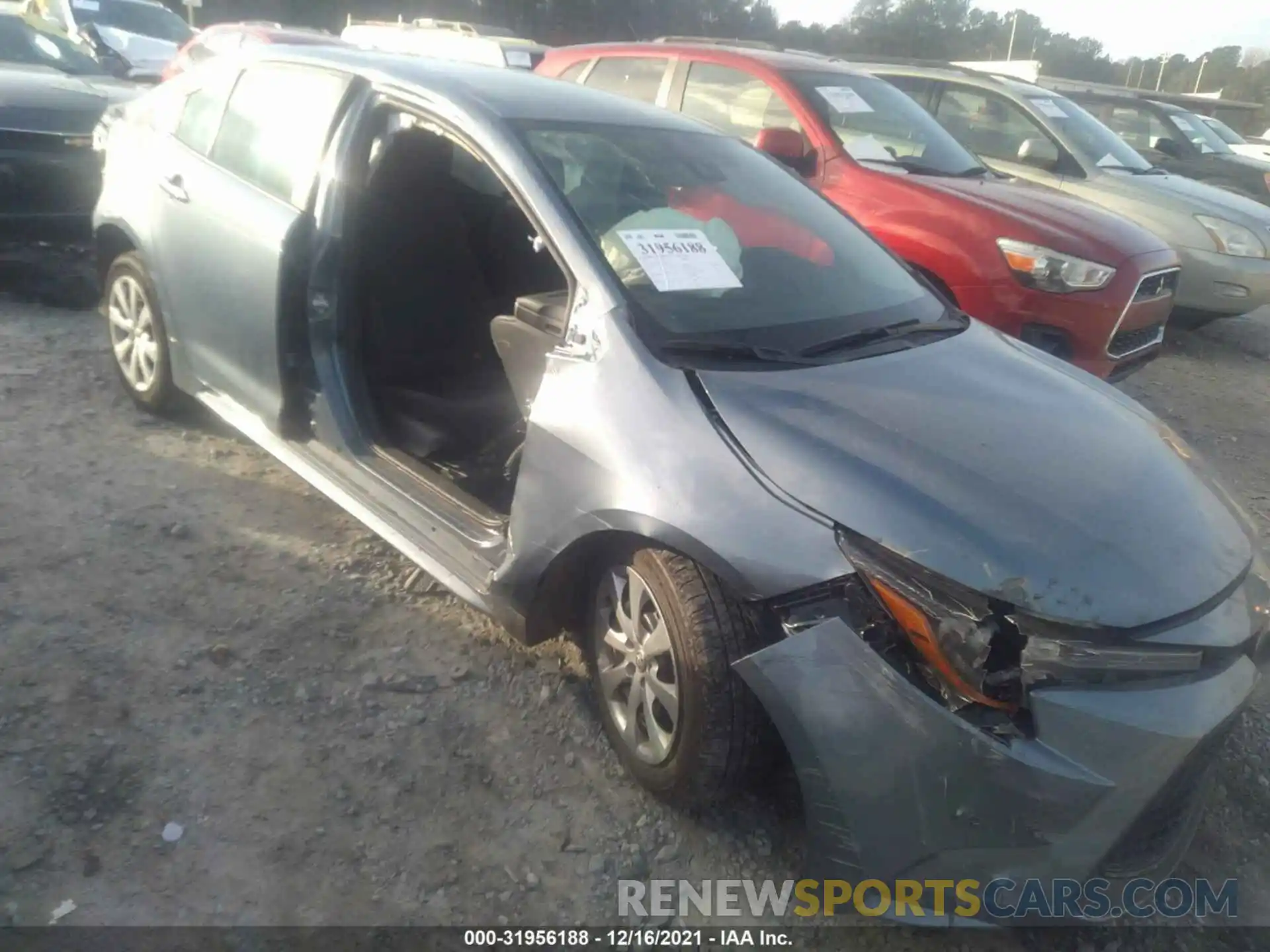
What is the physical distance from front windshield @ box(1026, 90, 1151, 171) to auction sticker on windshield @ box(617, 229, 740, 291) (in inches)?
231

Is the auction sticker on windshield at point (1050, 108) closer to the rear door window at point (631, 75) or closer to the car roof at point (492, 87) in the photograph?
the rear door window at point (631, 75)

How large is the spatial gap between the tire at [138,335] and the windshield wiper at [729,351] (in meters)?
2.43

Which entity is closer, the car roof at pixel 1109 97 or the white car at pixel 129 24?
the car roof at pixel 1109 97

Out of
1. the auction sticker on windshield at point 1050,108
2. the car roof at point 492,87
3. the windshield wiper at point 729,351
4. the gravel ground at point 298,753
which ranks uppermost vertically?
the car roof at point 492,87

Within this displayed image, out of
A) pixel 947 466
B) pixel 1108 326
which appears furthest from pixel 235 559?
pixel 1108 326

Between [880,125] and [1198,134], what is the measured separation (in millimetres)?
7775

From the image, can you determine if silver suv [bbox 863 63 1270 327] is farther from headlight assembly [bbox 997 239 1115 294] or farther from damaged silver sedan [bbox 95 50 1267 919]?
damaged silver sedan [bbox 95 50 1267 919]

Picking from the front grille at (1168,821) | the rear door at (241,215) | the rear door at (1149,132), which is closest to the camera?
the front grille at (1168,821)

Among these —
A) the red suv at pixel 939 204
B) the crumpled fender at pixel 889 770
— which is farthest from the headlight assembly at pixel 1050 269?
the crumpled fender at pixel 889 770

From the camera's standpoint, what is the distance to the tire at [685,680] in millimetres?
2314

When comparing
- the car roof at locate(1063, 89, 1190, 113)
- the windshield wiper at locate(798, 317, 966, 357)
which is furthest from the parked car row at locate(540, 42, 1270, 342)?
the car roof at locate(1063, 89, 1190, 113)

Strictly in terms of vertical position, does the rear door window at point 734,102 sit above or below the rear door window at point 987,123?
above

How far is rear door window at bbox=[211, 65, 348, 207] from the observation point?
337cm

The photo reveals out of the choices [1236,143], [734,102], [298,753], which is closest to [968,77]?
[734,102]
